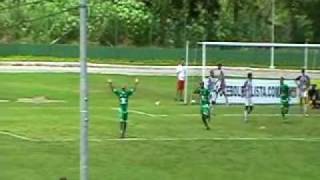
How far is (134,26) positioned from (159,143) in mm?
50412

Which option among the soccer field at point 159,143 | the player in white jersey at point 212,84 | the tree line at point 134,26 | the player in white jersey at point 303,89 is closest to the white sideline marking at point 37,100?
the soccer field at point 159,143

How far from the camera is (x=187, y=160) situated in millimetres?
25766

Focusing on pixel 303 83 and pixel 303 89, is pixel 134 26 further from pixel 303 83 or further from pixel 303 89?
pixel 303 83

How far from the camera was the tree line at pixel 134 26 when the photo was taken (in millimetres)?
75875

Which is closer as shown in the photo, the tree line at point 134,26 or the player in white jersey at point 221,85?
the player in white jersey at point 221,85

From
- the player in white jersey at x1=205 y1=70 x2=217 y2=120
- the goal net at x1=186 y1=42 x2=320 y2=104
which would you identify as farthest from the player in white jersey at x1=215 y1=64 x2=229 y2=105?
the goal net at x1=186 y1=42 x2=320 y2=104

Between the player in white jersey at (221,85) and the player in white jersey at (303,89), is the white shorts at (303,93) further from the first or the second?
the player in white jersey at (221,85)

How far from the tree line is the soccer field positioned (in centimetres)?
3239

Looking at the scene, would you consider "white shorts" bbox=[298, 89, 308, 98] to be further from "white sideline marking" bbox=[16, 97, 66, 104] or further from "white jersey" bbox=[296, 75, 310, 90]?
"white sideline marking" bbox=[16, 97, 66, 104]

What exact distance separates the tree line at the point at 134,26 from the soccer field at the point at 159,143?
1275 inches

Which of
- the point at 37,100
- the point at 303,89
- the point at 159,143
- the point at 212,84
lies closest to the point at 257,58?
the point at 37,100

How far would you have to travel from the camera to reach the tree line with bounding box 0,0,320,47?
75.9 metres

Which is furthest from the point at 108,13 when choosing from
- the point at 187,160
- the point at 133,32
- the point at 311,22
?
the point at 187,160

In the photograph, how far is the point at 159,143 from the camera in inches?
1132
